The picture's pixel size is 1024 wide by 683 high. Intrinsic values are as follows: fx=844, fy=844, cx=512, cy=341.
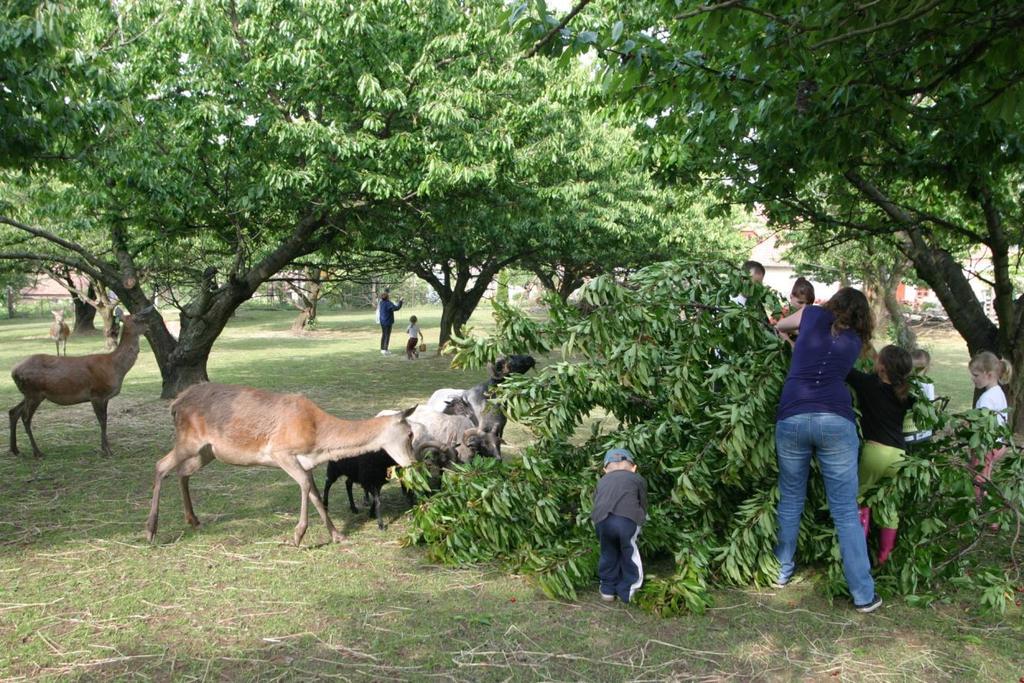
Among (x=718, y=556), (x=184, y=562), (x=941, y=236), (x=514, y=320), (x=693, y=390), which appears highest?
(x=941, y=236)

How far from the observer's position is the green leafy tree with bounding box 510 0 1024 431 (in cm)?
527

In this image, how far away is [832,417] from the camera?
17.1ft

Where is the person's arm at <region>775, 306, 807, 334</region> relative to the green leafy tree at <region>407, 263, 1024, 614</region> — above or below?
above

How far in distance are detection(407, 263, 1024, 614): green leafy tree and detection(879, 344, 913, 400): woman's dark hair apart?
0.32m

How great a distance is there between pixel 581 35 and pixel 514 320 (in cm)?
215

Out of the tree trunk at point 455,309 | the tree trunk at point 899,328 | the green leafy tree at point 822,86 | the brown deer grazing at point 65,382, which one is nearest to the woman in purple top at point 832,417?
the green leafy tree at point 822,86

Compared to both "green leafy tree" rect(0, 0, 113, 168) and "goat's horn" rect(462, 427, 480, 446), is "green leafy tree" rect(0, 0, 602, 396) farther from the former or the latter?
"goat's horn" rect(462, 427, 480, 446)

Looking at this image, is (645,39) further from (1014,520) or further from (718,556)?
(1014,520)

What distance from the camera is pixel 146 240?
14.3 m

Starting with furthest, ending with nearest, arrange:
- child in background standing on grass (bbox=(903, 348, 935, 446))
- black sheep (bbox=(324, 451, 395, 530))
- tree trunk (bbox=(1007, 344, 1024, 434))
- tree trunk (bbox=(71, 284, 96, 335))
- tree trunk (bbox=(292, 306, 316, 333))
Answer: tree trunk (bbox=(71, 284, 96, 335)), tree trunk (bbox=(292, 306, 316, 333)), tree trunk (bbox=(1007, 344, 1024, 434)), black sheep (bbox=(324, 451, 395, 530)), child in background standing on grass (bbox=(903, 348, 935, 446))

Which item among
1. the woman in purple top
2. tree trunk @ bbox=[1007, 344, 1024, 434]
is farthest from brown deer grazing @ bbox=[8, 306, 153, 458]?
tree trunk @ bbox=[1007, 344, 1024, 434]

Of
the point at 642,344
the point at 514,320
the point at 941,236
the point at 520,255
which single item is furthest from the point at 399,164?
the point at 520,255

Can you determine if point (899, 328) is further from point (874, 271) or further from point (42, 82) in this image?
point (42, 82)

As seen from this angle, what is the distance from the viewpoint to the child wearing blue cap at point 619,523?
529cm
